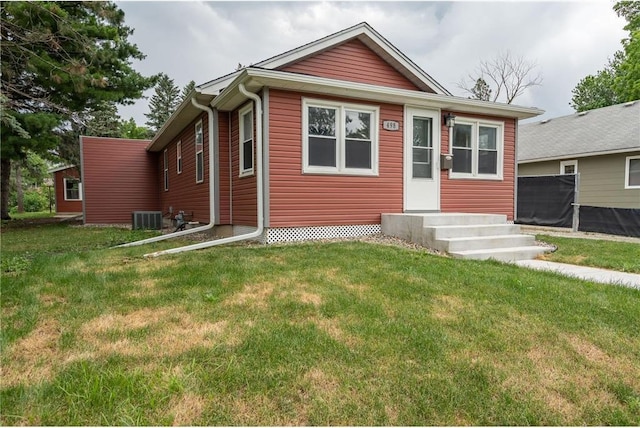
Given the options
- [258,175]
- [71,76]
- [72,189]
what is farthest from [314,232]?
[72,189]

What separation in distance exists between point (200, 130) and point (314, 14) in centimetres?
386

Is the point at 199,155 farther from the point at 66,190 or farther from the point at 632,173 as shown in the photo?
the point at 66,190

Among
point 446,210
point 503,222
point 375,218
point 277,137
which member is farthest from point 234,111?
point 503,222

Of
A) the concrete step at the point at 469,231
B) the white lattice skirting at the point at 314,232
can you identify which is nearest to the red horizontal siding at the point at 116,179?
the white lattice skirting at the point at 314,232

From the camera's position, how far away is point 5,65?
807cm

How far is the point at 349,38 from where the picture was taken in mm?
7680

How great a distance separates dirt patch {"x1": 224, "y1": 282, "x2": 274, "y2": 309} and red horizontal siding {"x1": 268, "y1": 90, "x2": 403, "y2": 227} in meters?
2.81

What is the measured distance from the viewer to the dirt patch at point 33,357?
2029 mm

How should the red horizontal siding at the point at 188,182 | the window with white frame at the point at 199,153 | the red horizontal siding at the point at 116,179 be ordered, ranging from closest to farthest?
1. the red horizontal siding at the point at 188,182
2. the window with white frame at the point at 199,153
3. the red horizontal siding at the point at 116,179

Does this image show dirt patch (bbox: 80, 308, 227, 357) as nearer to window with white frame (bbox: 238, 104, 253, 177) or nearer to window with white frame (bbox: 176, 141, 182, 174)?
window with white frame (bbox: 238, 104, 253, 177)

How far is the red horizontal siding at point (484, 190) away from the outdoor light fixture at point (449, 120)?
11cm

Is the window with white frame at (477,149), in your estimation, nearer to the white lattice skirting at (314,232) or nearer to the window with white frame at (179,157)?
the white lattice skirting at (314,232)

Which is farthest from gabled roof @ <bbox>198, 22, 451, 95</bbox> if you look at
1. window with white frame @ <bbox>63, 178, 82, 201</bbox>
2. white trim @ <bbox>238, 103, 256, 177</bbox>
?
window with white frame @ <bbox>63, 178, 82, 201</bbox>

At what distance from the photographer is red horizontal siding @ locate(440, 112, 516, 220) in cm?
805
